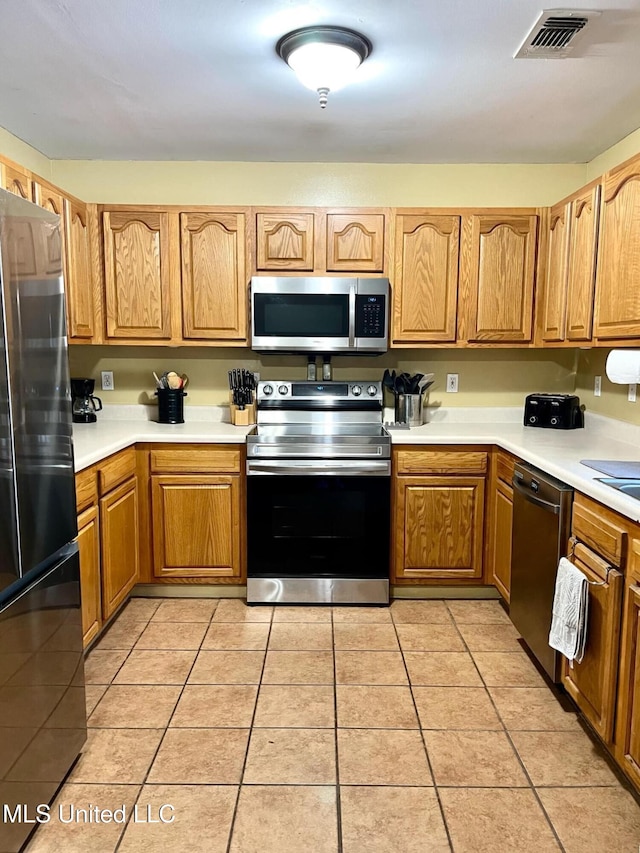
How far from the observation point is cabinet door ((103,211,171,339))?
3201mm

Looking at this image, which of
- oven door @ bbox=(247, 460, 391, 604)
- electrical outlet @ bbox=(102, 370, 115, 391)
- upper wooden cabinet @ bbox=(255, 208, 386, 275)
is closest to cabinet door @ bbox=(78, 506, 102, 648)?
oven door @ bbox=(247, 460, 391, 604)

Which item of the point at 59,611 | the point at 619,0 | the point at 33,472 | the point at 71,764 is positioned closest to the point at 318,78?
the point at 619,0

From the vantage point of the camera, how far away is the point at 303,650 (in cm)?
267

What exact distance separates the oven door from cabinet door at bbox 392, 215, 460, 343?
813mm

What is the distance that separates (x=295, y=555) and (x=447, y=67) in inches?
90.9

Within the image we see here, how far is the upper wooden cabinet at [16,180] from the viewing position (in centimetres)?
231

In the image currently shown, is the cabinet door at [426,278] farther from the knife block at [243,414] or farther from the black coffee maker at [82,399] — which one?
the black coffee maker at [82,399]

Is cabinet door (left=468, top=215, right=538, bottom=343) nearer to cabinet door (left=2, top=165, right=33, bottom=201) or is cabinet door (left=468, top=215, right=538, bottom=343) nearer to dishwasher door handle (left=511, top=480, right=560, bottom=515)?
dishwasher door handle (left=511, top=480, right=560, bottom=515)

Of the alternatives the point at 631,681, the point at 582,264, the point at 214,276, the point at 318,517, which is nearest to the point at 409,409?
the point at 318,517

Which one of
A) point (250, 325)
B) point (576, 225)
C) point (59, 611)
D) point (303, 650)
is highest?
point (576, 225)

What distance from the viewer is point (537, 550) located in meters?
2.40

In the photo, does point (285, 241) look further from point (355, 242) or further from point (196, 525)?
point (196, 525)

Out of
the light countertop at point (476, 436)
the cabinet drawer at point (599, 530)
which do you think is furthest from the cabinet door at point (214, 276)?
the cabinet drawer at point (599, 530)

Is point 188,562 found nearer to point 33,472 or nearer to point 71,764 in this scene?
point 71,764
